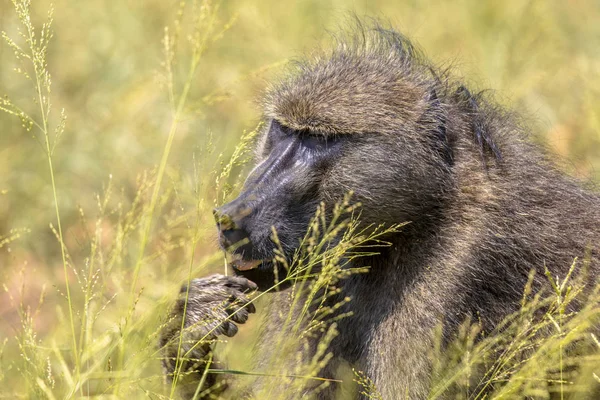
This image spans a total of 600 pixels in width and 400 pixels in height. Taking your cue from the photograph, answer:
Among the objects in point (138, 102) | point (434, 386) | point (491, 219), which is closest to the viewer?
point (434, 386)

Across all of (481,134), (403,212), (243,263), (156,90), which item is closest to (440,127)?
(481,134)

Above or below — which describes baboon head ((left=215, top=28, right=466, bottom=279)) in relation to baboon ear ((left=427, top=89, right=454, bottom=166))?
below

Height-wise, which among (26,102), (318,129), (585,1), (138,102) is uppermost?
(585,1)

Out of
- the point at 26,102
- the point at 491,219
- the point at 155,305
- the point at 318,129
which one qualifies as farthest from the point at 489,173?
the point at 26,102

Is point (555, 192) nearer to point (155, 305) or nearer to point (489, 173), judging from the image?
point (489, 173)

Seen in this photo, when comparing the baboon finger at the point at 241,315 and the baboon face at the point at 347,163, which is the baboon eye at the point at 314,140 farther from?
the baboon finger at the point at 241,315

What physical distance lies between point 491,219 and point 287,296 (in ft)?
2.92

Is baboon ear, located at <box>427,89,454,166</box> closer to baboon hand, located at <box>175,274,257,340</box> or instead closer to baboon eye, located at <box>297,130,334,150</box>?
baboon eye, located at <box>297,130,334,150</box>

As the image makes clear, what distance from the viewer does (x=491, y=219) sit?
319cm

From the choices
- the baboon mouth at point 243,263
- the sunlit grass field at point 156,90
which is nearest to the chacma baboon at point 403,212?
the baboon mouth at point 243,263

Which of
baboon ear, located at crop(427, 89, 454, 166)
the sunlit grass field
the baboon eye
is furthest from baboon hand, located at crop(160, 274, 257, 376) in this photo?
the sunlit grass field

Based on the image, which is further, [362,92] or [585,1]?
[585,1]

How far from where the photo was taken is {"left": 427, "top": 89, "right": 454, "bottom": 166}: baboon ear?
130 inches

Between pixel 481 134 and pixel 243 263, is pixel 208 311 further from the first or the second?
pixel 481 134
